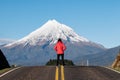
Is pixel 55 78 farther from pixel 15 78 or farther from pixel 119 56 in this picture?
pixel 119 56

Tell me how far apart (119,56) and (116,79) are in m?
13.4

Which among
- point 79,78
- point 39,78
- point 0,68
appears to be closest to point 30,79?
point 39,78

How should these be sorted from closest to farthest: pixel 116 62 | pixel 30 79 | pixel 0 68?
pixel 30 79, pixel 0 68, pixel 116 62

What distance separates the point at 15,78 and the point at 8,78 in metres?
0.51

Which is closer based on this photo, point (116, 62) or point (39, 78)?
point (39, 78)

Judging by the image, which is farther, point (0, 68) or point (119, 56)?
point (119, 56)

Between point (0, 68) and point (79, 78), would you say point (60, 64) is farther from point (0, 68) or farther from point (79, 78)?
point (79, 78)

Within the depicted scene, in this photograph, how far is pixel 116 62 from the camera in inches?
1485

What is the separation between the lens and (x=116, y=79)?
25000mm

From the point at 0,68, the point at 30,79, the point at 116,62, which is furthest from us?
the point at 116,62

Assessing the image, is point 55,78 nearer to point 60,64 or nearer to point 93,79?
point 93,79

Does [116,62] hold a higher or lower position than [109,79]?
higher

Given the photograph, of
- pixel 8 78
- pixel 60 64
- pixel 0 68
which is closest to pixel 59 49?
pixel 60 64

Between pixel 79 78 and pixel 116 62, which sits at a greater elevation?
pixel 116 62
